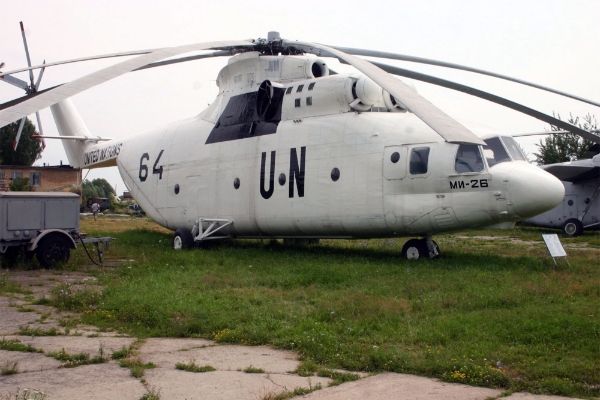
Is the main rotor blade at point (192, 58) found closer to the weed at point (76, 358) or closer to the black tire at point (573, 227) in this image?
the weed at point (76, 358)

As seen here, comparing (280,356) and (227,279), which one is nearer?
(280,356)

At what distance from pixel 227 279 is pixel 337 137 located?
518cm

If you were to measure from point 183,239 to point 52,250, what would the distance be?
14.3ft

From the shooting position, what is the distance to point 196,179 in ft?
60.2

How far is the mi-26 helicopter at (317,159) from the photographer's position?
41.1ft

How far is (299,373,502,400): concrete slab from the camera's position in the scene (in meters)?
5.13

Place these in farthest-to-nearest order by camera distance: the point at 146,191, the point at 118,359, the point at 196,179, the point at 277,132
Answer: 1. the point at 146,191
2. the point at 196,179
3. the point at 277,132
4. the point at 118,359

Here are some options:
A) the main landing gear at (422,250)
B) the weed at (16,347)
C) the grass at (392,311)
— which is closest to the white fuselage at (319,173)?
the main landing gear at (422,250)

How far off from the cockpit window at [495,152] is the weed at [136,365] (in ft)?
29.7

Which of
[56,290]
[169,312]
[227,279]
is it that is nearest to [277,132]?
[227,279]

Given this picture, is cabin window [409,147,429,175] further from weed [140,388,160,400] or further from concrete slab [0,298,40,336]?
weed [140,388,160,400]

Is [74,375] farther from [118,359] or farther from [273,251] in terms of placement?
[273,251]

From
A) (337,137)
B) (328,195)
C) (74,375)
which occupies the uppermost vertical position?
(337,137)

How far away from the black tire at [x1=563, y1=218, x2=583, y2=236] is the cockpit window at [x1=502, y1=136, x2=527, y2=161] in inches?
557
